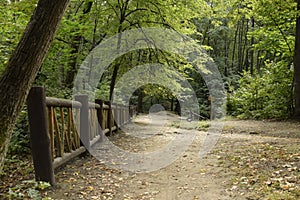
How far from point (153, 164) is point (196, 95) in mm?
25898

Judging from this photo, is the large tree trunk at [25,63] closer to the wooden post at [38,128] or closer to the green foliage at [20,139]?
the wooden post at [38,128]

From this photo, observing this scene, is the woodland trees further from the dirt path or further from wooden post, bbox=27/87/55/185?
wooden post, bbox=27/87/55/185

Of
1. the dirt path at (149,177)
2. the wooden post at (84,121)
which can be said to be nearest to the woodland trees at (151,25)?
the wooden post at (84,121)

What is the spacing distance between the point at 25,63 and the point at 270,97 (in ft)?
42.0

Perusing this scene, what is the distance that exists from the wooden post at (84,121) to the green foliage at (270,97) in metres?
9.34

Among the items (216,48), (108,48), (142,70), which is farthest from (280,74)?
(216,48)

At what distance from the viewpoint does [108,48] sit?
1046 cm

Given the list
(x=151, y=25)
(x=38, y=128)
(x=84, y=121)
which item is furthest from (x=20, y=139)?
(x=151, y=25)

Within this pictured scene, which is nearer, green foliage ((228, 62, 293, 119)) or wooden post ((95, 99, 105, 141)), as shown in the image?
wooden post ((95, 99, 105, 141))

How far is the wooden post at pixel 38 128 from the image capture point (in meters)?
3.59

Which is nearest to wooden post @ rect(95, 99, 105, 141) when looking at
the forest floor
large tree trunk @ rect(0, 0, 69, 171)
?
the forest floor

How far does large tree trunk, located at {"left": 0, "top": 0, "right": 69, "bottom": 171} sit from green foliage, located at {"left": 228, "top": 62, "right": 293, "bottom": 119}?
11457mm

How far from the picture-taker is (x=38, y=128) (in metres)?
3.59

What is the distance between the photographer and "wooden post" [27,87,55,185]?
141 inches
